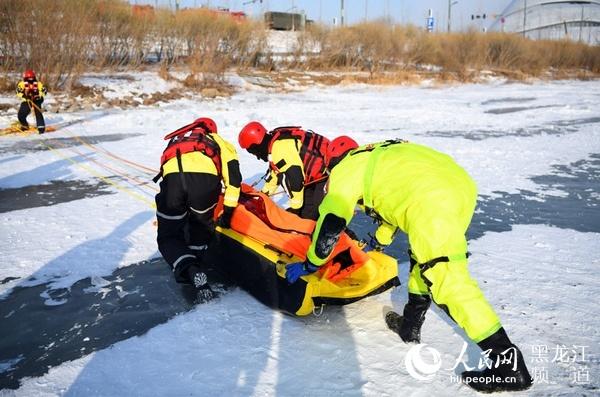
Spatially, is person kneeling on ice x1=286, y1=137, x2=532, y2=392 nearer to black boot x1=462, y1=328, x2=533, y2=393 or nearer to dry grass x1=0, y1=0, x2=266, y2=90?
black boot x1=462, y1=328, x2=533, y2=393

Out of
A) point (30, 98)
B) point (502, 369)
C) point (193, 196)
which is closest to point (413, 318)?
point (502, 369)

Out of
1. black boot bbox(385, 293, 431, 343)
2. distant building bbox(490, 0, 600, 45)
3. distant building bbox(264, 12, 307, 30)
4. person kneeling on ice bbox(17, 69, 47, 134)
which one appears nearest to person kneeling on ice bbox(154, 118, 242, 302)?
black boot bbox(385, 293, 431, 343)

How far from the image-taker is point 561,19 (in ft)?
212

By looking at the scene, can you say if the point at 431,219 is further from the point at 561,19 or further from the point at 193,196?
the point at 561,19

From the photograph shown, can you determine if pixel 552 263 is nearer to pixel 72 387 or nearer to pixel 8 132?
pixel 72 387

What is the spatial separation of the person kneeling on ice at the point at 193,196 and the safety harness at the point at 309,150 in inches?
23.5

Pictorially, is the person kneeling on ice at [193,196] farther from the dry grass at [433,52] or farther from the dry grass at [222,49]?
the dry grass at [433,52]

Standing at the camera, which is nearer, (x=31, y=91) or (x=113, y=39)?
(x=31, y=91)

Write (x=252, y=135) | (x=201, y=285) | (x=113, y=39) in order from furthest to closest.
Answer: (x=113, y=39) < (x=252, y=135) < (x=201, y=285)

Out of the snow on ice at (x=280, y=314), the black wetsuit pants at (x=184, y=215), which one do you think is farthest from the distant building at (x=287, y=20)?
the black wetsuit pants at (x=184, y=215)

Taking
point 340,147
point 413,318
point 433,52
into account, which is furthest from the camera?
point 433,52

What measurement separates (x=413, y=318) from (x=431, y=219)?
82 cm

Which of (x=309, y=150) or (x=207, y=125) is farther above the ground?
(x=207, y=125)

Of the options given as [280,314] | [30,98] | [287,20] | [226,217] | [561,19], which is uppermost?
[561,19]
